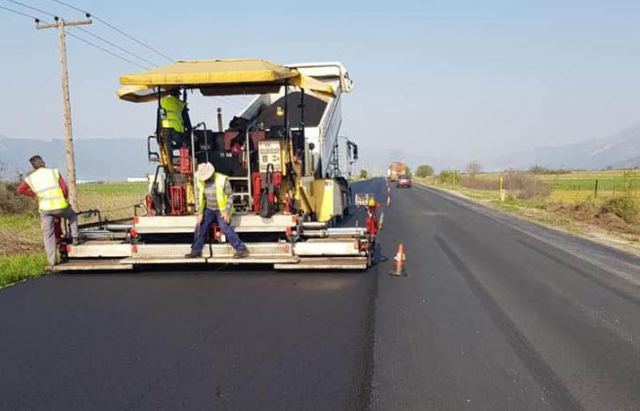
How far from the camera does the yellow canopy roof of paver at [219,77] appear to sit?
802 centimetres

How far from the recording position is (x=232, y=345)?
4836 millimetres

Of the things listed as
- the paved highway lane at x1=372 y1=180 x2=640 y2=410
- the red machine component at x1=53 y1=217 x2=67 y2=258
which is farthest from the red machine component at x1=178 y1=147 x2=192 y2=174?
the paved highway lane at x1=372 y1=180 x2=640 y2=410

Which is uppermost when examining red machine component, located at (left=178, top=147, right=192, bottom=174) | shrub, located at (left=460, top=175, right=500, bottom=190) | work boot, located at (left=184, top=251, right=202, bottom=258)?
red machine component, located at (left=178, top=147, right=192, bottom=174)

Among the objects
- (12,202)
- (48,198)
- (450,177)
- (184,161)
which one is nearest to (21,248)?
(48,198)

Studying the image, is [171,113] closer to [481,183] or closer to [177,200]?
[177,200]

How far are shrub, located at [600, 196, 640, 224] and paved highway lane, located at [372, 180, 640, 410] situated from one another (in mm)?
7623

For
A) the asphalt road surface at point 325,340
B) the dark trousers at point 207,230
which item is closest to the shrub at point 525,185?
the asphalt road surface at point 325,340

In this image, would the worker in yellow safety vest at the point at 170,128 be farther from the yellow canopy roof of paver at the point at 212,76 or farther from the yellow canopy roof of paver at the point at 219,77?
the yellow canopy roof of paver at the point at 212,76

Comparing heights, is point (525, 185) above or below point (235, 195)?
below

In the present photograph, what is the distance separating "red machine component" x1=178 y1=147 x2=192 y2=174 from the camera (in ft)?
28.6

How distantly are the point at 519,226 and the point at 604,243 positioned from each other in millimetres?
3541

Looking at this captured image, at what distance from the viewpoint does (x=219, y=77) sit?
317 inches

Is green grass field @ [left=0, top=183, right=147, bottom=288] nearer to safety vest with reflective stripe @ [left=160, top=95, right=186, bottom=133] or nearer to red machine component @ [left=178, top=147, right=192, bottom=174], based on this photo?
red machine component @ [left=178, top=147, right=192, bottom=174]

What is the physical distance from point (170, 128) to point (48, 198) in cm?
221
